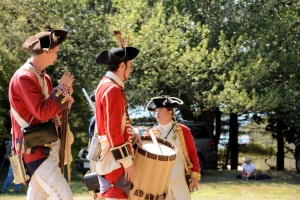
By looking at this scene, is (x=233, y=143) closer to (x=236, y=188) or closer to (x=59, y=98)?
(x=236, y=188)

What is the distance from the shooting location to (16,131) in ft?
16.9

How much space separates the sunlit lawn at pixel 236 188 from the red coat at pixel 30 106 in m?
8.54

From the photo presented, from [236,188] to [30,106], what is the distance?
35.9 ft

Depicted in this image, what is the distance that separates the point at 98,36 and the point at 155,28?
1.86 meters

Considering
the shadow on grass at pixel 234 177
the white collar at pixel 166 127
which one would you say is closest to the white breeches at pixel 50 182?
the white collar at pixel 166 127

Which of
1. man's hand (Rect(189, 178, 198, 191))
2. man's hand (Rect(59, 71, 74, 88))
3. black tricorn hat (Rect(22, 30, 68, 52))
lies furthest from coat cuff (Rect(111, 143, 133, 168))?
man's hand (Rect(189, 178, 198, 191))

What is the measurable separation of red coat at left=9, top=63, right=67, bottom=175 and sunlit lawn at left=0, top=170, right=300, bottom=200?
8.54 metres

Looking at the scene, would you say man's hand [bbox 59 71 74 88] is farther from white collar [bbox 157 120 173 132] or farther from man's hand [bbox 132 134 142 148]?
white collar [bbox 157 120 173 132]

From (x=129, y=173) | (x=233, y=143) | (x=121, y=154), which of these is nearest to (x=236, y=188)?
(x=233, y=143)

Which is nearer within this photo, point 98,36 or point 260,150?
point 98,36

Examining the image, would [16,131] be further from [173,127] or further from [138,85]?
[138,85]

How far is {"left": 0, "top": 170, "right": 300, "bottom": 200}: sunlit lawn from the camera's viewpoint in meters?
13.7

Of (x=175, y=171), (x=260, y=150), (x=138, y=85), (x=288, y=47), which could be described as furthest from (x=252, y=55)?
(x=175, y=171)

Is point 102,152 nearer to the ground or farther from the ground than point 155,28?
nearer to the ground
